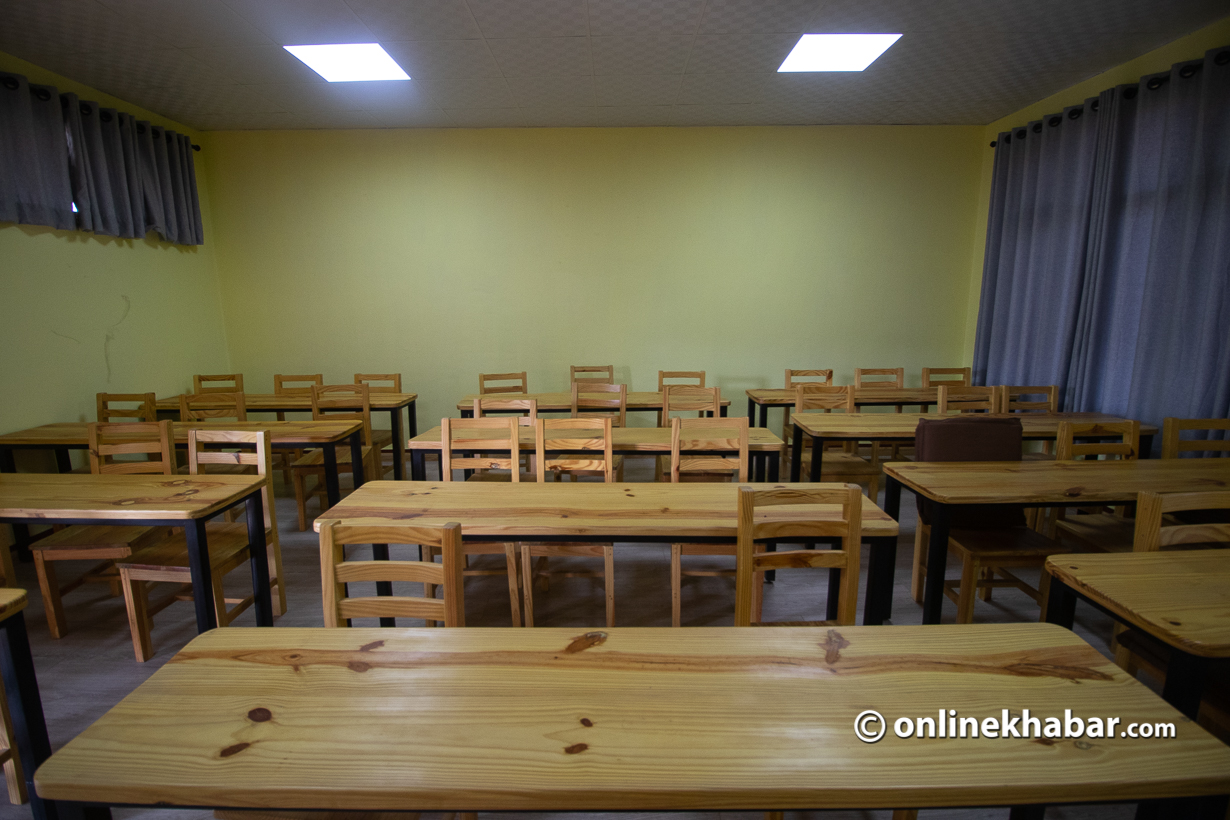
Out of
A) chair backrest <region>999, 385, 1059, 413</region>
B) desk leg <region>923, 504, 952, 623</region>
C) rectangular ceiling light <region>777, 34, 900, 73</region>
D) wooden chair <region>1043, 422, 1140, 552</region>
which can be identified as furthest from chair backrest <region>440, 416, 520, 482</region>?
chair backrest <region>999, 385, 1059, 413</region>

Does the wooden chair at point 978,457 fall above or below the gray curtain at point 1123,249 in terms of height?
below

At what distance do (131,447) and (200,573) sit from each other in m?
0.86

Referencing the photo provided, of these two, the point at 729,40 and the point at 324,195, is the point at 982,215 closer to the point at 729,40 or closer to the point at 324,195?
the point at 729,40

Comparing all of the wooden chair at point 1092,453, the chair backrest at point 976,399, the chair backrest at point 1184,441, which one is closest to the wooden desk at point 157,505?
the wooden chair at point 1092,453

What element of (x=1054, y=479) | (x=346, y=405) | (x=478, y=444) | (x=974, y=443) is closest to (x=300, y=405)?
(x=346, y=405)

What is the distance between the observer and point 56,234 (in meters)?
3.70

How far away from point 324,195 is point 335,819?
531cm

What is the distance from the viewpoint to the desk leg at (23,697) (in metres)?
1.46

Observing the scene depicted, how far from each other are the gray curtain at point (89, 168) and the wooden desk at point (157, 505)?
89.0 inches

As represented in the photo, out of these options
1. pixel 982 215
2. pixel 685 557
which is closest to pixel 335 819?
pixel 685 557

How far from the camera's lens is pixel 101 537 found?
7.70ft

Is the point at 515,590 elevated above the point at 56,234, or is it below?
below

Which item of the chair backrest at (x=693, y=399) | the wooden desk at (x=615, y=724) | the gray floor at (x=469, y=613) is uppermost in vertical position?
the chair backrest at (x=693, y=399)

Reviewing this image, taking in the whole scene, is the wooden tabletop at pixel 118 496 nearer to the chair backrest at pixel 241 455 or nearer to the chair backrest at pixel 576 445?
the chair backrest at pixel 241 455
